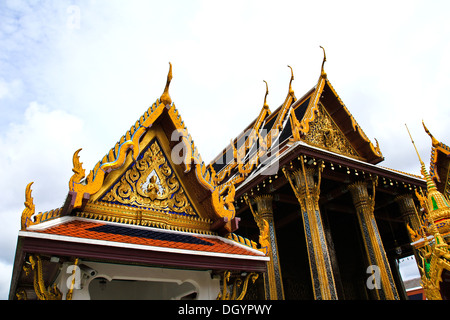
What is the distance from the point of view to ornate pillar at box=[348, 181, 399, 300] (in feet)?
26.1

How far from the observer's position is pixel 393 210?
1251 centimetres

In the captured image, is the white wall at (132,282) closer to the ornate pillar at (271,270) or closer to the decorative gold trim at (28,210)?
the decorative gold trim at (28,210)

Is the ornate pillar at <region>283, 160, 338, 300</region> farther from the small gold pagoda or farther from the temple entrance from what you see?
the temple entrance

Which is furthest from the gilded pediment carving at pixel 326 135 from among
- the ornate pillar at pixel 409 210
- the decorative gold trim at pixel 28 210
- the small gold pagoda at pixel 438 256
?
the decorative gold trim at pixel 28 210

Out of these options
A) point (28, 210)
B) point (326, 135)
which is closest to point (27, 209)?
point (28, 210)

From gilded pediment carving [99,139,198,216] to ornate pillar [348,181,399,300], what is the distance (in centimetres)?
603

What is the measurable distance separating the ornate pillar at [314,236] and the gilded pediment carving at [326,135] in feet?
4.99

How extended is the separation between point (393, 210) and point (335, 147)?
4.36 m

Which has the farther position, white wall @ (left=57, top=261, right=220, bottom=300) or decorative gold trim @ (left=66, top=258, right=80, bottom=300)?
white wall @ (left=57, top=261, right=220, bottom=300)

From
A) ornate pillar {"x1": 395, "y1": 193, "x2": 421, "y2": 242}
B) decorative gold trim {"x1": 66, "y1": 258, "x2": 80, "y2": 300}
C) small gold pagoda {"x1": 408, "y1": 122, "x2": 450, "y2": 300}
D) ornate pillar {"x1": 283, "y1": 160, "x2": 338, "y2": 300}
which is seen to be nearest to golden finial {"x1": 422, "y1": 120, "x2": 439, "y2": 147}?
ornate pillar {"x1": 395, "y1": 193, "x2": 421, "y2": 242}

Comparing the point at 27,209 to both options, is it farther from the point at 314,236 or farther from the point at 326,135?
the point at 326,135

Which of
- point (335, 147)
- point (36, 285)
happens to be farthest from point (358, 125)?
point (36, 285)

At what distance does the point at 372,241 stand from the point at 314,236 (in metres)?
2.14
